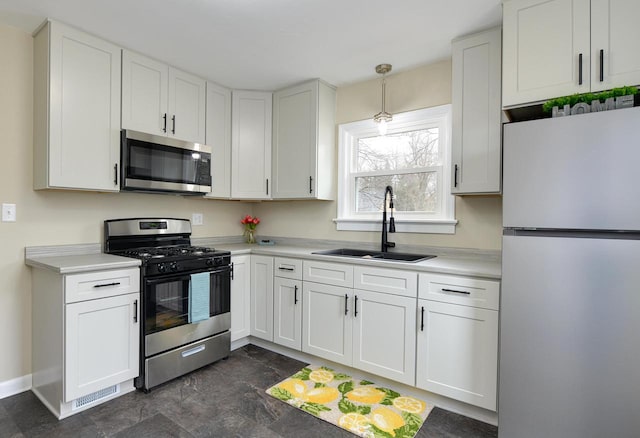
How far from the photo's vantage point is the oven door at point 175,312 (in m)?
2.35

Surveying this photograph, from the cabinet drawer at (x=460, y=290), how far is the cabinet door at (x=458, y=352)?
0.04 metres

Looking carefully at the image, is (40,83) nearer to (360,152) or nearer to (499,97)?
(360,152)

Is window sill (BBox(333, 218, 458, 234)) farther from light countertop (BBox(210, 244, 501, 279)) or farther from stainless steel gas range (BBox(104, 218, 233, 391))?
stainless steel gas range (BBox(104, 218, 233, 391))

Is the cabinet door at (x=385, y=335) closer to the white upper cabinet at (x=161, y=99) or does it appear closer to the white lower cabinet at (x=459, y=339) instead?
the white lower cabinet at (x=459, y=339)

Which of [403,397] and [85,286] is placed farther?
[403,397]

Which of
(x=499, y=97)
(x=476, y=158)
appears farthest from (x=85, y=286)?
(x=499, y=97)

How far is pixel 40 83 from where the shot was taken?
89.9 inches

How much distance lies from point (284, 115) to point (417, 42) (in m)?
1.40

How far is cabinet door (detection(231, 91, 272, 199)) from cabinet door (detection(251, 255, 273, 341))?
28.1 inches

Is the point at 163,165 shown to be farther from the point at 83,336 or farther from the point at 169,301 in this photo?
the point at 83,336

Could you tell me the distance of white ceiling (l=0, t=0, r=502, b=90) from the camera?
204 cm

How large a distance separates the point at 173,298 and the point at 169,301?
34mm

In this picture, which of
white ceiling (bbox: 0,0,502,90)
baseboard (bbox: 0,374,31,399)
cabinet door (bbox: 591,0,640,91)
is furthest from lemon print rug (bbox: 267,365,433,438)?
white ceiling (bbox: 0,0,502,90)

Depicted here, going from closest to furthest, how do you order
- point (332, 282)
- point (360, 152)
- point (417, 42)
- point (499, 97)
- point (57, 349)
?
point (57, 349)
point (499, 97)
point (417, 42)
point (332, 282)
point (360, 152)
